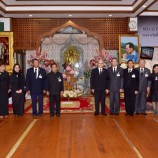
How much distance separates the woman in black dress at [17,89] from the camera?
775cm

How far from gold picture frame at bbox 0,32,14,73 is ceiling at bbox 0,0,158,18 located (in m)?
0.79

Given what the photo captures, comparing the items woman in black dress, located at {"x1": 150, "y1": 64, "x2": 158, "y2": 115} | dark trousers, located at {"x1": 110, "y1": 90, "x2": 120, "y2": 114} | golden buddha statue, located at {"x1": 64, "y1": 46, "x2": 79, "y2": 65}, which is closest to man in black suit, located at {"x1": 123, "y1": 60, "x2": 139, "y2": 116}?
dark trousers, located at {"x1": 110, "y1": 90, "x2": 120, "y2": 114}

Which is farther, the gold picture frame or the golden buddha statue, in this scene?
the golden buddha statue

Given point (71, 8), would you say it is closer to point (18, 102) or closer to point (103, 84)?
point (103, 84)

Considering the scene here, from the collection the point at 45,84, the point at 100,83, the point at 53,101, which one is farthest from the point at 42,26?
the point at 100,83

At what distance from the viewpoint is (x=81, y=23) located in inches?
480

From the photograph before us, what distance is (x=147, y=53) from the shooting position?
1230 cm

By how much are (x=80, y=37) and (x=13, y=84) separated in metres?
5.82

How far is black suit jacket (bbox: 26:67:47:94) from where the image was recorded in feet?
25.3

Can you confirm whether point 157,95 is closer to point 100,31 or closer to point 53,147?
point 53,147

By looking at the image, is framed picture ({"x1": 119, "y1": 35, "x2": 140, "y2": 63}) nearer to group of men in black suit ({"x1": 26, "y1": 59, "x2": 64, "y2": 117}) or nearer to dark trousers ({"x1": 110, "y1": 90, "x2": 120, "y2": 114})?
dark trousers ({"x1": 110, "y1": 90, "x2": 120, "y2": 114})

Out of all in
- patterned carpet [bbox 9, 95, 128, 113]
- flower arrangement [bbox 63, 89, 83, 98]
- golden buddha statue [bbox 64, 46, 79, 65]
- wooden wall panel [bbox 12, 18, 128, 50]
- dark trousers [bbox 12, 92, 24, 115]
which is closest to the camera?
dark trousers [bbox 12, 92, 24, 115]

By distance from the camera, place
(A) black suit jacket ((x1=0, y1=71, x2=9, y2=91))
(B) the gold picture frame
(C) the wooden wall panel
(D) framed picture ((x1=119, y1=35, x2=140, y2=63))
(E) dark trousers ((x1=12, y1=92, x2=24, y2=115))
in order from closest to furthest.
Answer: (A) black suit jacket ((x1=0, y1=71, x2=9, y2=91)) → (E) dark trousers ((x1=12, y1=92, x2=24, y2=115)) → (B) the gold picture frame → (D) framed picture ((x1=119, y1=35, x2=140, y2=63)) → (C) the wooden wall panel

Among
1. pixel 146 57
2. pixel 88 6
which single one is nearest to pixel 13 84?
pixel 88 6
